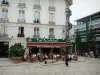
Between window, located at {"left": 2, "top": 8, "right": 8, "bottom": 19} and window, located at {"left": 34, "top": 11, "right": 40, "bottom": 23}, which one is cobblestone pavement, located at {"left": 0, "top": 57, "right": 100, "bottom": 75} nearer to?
window, located at {"left": 2, "top": 8, "right": 8, "bottom": 19}

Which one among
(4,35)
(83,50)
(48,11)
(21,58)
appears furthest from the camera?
(83,50)

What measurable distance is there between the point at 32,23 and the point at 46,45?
447cm

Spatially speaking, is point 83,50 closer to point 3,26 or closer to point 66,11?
point 66,11

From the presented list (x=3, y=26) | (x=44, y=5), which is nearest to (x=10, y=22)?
(x=3, y=26)

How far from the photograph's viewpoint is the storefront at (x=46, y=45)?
4062cm

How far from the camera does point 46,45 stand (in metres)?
41.0

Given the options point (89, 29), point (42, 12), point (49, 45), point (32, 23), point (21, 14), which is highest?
point (42, 12)

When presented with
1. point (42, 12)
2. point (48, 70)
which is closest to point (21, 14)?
point (42, 12)

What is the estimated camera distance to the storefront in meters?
40.6

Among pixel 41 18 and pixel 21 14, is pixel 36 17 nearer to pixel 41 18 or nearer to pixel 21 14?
pixel 41 18

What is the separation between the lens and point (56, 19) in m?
43.0

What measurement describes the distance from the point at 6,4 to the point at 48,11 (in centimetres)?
736

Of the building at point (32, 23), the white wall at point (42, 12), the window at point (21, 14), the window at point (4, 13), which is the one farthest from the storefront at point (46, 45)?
the window at point (4, 13)

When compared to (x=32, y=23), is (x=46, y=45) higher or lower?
lower
